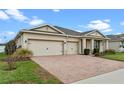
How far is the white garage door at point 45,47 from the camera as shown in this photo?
814 inches

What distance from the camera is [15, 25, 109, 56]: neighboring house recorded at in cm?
2048

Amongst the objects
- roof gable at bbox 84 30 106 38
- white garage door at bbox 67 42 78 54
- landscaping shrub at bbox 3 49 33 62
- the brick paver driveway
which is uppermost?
roof gable at bbox 84 30 106 38

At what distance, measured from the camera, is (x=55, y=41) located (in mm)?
23375

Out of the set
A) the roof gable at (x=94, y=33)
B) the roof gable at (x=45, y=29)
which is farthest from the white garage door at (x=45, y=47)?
the roof gable at (x=94, y=33)

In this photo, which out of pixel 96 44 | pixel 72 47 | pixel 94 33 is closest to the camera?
pixel 72 47

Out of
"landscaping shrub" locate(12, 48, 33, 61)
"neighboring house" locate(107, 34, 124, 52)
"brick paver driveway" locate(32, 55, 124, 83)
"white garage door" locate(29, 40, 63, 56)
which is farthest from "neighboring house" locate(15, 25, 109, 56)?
"neighboring house" locate(107, 34, 124, 52)

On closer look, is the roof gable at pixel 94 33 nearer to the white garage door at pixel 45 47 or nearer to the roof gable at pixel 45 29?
the white garage door at pixel 45 47

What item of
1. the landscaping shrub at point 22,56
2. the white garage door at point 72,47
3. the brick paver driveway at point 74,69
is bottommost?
the brick paver driveway at point 74,69

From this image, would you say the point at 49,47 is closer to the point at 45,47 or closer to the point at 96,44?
the point at 45,47

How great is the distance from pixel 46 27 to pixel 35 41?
274cm

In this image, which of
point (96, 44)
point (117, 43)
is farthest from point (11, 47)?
point (117, 43)

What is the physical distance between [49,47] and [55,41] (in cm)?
143

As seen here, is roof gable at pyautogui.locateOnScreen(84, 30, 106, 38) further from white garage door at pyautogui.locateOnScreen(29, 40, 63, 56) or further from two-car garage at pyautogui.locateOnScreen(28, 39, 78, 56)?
white garage door at pyautogui.locateOnScreen(29, 40, 63, 56)
